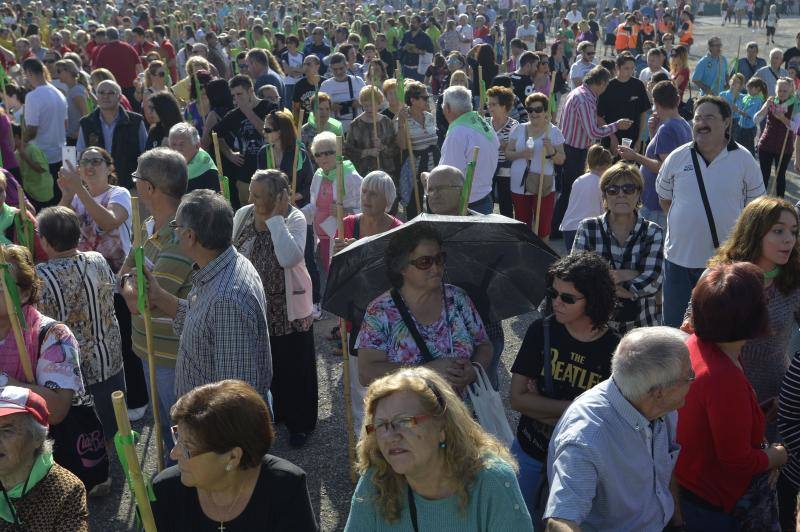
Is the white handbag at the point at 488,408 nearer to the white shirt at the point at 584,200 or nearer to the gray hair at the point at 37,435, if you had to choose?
the gray hair at the point at 37,435

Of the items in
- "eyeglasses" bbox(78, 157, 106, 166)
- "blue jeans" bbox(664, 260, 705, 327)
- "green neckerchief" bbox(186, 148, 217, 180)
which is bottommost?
"blue jeans" bbox(664, 260, 705, 327)

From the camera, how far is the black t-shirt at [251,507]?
293 centimetres

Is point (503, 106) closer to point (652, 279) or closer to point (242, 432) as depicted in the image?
point (652, 279)

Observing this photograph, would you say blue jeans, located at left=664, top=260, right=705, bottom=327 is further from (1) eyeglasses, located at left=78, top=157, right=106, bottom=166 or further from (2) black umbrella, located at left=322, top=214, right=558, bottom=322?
(1) eyeglasses, located at left=78, top=157, right=106, bottom=166

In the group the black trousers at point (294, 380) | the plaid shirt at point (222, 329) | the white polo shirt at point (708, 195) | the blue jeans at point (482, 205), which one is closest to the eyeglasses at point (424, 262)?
the plaid shirt at point (222, 329)

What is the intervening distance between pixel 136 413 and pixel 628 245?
3520 mm

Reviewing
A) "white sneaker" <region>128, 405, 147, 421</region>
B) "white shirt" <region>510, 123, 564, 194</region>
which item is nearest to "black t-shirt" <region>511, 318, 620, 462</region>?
"white sneaker" <region>128, 405, 147, 421</region>

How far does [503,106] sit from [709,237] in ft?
9.84

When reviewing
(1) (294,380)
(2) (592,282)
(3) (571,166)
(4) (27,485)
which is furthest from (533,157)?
(4) (27,485)

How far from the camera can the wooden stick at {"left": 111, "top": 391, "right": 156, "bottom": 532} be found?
249 centimetres

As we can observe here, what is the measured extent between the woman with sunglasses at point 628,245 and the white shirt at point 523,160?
111 inches

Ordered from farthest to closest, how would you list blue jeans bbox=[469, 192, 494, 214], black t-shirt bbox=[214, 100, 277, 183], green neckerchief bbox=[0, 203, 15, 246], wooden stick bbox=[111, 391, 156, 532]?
black t-shirt bbox=[214, 100, 277, 183], blue jeans bbox=[469, 192, 494, 214], green neckerchief bbox=[0, 203, 15, 246], wooden stick bbox=[111, 391, 156, 532]

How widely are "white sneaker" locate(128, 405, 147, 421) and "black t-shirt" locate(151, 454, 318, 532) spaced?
3.14 m

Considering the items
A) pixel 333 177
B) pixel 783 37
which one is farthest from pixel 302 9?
pixel 333 177
